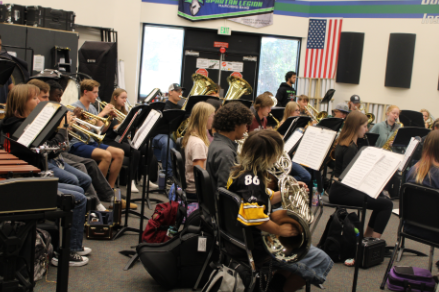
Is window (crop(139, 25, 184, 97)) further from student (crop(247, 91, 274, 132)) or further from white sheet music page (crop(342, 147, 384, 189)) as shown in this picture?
white sheet music page (crop(342, 147, 384, 189))

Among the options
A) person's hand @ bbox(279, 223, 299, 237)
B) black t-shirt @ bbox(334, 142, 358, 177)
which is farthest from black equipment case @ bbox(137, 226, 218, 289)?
black t-shirt @ bbox(334, 142, 358, 177)

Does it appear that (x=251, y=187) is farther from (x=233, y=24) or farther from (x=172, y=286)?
(x=233, y=24)

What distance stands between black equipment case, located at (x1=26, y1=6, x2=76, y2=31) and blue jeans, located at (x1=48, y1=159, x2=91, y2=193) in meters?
5.63

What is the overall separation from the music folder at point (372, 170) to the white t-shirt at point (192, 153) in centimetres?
121

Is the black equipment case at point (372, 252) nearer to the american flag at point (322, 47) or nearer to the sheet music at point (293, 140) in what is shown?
the sheet music at point (293, 140)

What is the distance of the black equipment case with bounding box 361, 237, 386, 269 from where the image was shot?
4.02 meters

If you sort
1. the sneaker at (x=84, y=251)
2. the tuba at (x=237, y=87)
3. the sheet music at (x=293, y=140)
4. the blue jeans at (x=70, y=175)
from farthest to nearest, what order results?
1. the tuba at (x=237, y=87)
2. the sheet music at (x=293, y=140)
3. the blue jeans at (x=70, y=175)
4. the sneaker at (x=84, y=251)

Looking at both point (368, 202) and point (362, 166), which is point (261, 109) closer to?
point (368, 202)

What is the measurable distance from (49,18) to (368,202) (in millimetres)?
7402

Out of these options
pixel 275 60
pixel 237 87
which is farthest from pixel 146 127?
pixel 275 60

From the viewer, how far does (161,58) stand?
37.4 feet

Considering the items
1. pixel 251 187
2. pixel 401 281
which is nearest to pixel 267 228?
pixel 251 187

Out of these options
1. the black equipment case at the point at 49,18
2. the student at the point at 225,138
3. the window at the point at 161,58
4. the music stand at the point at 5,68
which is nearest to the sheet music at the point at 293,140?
the student at the point at 225,138

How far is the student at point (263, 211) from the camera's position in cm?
236
